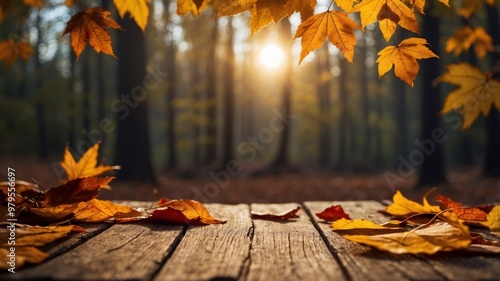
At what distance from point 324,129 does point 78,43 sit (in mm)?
20584

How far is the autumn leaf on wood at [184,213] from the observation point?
1786 mm

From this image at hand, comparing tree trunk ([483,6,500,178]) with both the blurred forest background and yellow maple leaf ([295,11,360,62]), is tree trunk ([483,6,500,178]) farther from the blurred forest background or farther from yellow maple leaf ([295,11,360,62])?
yellow maple leaf ([295,11,360,62])

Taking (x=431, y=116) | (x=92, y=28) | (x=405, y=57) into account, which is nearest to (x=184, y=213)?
(x=92, y=28)

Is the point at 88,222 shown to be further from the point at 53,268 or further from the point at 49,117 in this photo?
the point at 49,117

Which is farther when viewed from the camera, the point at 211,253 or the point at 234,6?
the point at 234,6

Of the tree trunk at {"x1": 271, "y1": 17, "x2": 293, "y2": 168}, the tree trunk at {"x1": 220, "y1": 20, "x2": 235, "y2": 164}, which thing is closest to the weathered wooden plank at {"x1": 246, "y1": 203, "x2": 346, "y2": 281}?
the tree trunk at {"x1": 271, "y1": 17, "x2": 293, "y2": 168}

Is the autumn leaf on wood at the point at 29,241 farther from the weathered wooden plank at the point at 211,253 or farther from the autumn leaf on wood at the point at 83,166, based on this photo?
the autumn leaf on wood at the point at 83,166

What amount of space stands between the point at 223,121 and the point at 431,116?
30.2 ft

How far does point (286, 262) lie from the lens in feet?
4.14

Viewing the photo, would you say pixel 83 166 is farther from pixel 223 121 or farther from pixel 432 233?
pixel 223 121

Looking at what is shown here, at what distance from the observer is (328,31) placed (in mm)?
1505

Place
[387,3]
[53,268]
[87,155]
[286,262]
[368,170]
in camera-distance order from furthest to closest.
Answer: [368,170]
[87,155]
[387,3]
[286,262]
[53,268]

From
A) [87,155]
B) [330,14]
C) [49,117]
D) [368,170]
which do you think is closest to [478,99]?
[330,14]

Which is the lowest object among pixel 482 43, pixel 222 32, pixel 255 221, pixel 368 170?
pixel 368 170
